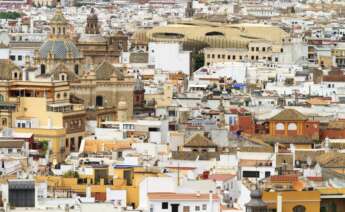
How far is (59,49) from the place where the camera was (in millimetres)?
68250

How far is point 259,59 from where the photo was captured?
103938mm

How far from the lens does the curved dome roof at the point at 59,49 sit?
223 ft

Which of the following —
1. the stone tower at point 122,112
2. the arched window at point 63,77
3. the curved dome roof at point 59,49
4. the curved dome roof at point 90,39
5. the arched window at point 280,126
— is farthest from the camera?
the curved dome roof at point 90,39

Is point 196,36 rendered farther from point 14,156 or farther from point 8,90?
point 14,156

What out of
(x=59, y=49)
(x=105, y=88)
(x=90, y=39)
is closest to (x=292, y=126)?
(x=105, y=88)

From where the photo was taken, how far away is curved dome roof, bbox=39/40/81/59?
68.0 metres

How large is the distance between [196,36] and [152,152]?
223 ft

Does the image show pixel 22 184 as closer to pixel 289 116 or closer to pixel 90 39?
pixel 289 116

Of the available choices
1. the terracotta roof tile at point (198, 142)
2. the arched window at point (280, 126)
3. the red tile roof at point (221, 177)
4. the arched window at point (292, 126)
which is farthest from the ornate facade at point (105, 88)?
the red tile roof at point (221, 177)

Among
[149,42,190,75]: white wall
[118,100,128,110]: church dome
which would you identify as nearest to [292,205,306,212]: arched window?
[118,100,128,110]: church dome

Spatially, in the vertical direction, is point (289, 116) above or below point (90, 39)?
above

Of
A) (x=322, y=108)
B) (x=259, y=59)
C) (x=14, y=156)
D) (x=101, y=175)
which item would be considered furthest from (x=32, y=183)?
(x=259, y=59)

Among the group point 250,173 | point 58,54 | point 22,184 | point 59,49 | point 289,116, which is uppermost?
point 22,184

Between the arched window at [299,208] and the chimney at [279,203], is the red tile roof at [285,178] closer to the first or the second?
the arched window at [299,208]
